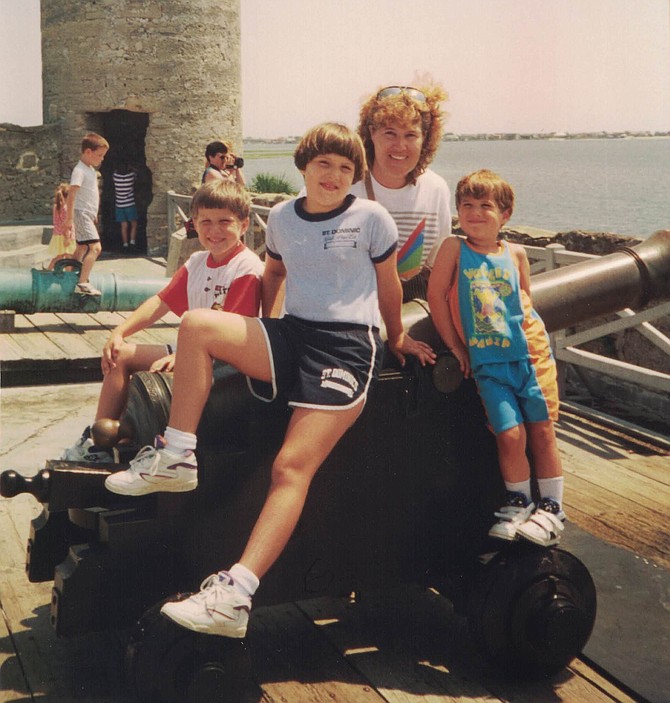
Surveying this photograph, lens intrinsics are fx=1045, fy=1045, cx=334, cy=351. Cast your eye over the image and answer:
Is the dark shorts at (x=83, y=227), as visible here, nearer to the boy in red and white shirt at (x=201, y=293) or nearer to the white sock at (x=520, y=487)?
the boy in red and white shirt at (x=201, y=293)

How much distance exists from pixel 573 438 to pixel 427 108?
2646mm

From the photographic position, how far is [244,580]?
244 centimetres

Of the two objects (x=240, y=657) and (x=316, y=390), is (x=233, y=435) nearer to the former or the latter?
(x=316, y=390)

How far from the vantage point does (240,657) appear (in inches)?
99.2

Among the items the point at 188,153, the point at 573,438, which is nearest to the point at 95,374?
the point at 573,438

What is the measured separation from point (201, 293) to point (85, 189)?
601cm

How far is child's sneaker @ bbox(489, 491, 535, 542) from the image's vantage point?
275 cm

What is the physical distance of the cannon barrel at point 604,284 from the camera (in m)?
3.34

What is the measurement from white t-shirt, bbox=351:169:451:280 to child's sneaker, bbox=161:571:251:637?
43.2 inches

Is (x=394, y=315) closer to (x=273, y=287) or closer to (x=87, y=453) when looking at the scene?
(x=273, y=287)

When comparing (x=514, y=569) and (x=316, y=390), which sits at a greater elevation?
(x=316, y=390)

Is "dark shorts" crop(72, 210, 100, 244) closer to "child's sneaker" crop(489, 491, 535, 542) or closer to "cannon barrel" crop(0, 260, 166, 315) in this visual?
"cannon barrel" crop(0, 260, 166, 315)

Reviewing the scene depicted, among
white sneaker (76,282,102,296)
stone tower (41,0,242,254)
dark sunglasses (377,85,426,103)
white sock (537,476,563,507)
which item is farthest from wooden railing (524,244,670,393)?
stone tower (41,0,242,254)

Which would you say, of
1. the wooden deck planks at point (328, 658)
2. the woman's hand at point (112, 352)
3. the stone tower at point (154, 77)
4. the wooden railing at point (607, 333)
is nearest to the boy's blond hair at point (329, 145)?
the woman's hand at point (112, 352)
